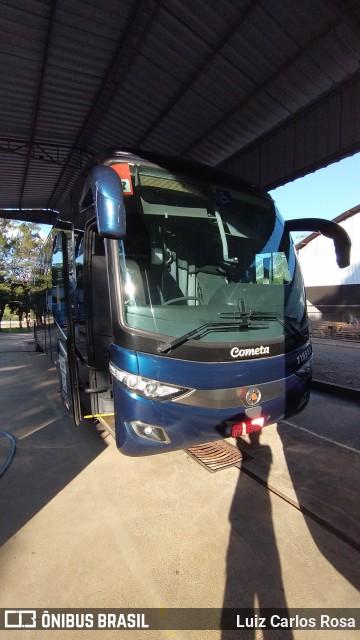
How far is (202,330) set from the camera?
277 cm

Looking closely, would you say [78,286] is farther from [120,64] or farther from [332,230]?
[120,64]

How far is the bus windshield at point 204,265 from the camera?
2809 mm

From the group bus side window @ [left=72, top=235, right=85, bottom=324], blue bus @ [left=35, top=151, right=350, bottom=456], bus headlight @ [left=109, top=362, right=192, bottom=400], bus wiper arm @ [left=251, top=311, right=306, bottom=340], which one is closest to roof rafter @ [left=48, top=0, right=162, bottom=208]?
blue bus @ [left=35, top=151, right=350, bottom=456]

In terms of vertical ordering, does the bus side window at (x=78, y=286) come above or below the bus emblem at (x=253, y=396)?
above

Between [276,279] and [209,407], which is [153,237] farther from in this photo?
[209,407]

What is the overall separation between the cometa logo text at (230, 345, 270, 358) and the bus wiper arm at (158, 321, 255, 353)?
20 centimetres

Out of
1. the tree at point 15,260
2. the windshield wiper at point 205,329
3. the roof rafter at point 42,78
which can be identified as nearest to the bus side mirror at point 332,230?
the windshield wiper at point 205,329

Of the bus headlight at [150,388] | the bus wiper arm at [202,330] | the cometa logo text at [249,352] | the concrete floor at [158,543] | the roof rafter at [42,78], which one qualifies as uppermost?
A: the roof rafter at [42,78]

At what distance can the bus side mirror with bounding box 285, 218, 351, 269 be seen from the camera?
3990 mm

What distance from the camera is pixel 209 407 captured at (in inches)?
109

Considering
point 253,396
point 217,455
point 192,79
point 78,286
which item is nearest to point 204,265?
point 253,396

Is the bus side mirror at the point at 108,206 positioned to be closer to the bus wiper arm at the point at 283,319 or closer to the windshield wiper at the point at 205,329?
the windshield wiper at the point at 205,329

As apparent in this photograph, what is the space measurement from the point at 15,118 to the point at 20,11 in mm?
3503

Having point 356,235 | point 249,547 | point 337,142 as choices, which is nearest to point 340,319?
point 356,235
